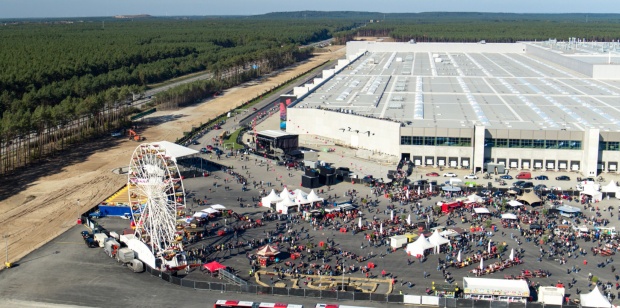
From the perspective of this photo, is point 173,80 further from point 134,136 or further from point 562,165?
point 562,165

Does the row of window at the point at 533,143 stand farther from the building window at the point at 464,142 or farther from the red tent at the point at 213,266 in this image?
the red tent at the point at 213,266

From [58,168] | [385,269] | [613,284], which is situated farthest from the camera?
[58,168]

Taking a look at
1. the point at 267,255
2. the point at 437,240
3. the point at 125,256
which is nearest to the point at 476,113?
the point at 437,240

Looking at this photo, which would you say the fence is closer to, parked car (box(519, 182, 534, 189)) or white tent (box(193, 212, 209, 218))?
white tent (box(193, 212, 209, 218))

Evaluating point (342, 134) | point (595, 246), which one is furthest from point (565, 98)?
Answer: point (595, 246)

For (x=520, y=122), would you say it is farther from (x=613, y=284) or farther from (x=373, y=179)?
(x=613, y=284)

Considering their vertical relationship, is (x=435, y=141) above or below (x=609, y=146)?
below

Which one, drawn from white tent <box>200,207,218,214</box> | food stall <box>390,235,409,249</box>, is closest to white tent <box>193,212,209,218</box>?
white tent <box>200,207,218,214</box>
